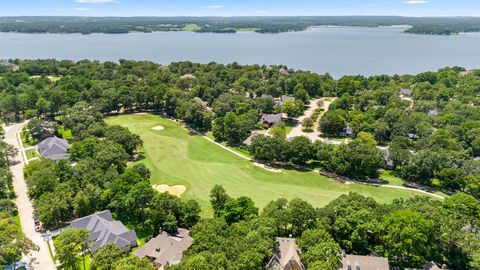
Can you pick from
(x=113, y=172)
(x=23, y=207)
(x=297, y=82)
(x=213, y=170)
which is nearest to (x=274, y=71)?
(x=297, y=82)

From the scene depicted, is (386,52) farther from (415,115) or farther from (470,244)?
(470,244)

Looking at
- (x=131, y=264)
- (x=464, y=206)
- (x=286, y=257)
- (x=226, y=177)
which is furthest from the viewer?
(x=226, y=177)

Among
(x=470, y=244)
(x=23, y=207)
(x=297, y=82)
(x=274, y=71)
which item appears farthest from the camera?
(x=274, y=71)

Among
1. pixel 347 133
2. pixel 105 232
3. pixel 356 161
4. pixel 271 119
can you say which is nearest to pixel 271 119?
pixel 271 119

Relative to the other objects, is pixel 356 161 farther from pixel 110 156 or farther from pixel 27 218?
pixel 27 218

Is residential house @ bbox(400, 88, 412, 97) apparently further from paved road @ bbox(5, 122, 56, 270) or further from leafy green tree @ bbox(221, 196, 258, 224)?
paved road @ bbox(5, 122, 56, 270)

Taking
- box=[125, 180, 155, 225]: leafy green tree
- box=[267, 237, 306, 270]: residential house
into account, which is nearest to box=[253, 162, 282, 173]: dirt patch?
box=[125, 180, 155, 225]: leafy green tree
